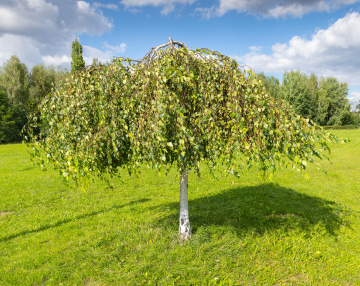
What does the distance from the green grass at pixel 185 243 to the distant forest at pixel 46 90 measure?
1077 inches

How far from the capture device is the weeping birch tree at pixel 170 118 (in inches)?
152

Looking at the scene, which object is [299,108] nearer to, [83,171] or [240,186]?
[240,186]

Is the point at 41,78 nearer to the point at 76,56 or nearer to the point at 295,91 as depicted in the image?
the point at 76,56

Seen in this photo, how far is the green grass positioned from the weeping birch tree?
37.8 inches

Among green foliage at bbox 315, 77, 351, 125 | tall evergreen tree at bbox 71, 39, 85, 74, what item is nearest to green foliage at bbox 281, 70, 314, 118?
green foliage at bbox 315, 77, 351, 125

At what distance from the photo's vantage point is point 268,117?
13.9ft

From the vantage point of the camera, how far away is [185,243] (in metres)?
5.60

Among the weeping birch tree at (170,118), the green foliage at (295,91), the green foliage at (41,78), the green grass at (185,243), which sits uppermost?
the green foliage at (41,78)

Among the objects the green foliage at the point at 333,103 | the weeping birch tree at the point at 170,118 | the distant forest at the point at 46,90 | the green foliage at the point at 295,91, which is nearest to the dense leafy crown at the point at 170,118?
the weeping birch tree at the point at 170,118

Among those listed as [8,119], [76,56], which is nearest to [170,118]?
[76,56]

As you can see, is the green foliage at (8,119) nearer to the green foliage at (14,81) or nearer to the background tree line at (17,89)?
the background tree line at (17,89)

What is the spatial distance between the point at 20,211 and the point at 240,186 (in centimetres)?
864

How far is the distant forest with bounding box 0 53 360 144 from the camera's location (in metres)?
37.3

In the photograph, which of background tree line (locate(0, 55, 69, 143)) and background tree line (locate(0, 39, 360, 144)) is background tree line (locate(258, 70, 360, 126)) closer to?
background tree line (locate(0, 39, 360, 144))
